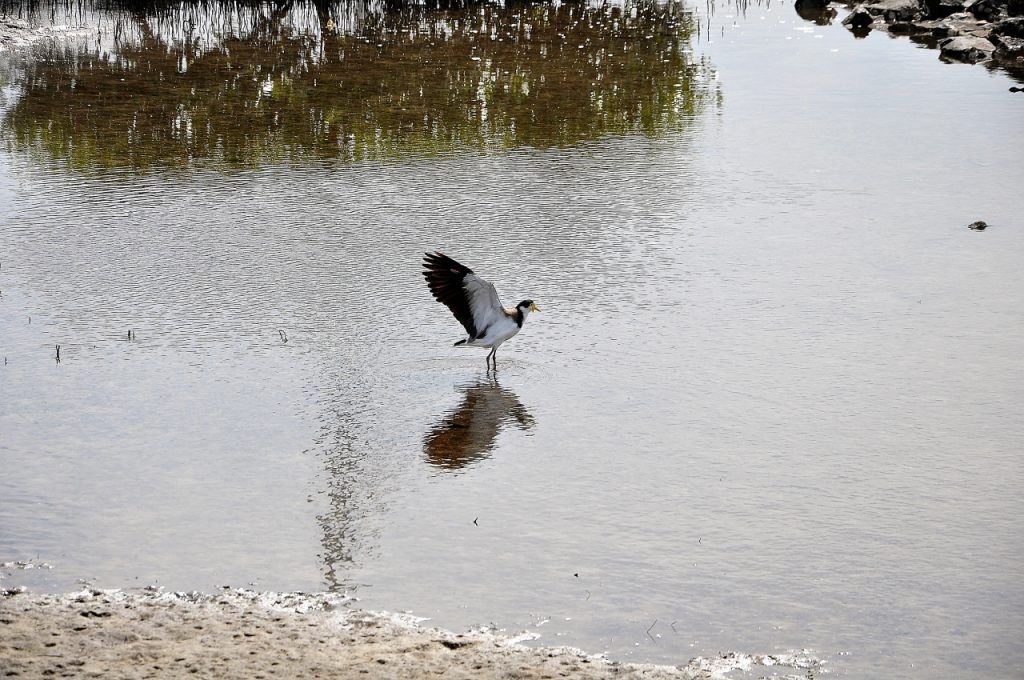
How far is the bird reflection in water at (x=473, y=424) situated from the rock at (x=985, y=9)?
18.0 meters

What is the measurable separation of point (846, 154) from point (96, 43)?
1296 cm

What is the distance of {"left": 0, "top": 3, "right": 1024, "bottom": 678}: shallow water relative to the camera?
5590 mm

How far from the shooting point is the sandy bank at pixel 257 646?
4.74 meters

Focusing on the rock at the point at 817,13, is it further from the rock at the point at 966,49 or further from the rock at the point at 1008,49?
the rock at the point at 1008,49

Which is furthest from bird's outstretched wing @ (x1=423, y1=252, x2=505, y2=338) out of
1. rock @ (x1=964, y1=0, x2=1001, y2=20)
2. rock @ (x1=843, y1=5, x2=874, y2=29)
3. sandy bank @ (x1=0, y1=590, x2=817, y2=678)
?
rock @ (x1=964, y1=0, x2=1001, y2=20)

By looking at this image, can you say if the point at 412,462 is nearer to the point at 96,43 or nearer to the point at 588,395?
the point at 588,395

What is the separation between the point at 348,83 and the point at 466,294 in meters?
10.4

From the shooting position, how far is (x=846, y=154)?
13.5 metres

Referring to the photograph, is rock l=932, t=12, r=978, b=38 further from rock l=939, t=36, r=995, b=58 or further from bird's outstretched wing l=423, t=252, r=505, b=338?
bird's outstretched wing l=423, t=252, r=505, b=338

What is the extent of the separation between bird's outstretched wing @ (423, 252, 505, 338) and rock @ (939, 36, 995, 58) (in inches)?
562

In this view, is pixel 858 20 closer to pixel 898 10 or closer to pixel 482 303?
pixel 898 10

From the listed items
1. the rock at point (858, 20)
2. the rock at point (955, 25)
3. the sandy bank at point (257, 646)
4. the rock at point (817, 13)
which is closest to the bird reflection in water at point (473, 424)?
the sandy bank at point (257, 646)

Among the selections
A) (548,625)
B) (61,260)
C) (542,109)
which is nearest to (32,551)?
(548,625)

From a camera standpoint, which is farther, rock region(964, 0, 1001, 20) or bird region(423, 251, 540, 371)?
rock region(964, 0, 1001, 20)
